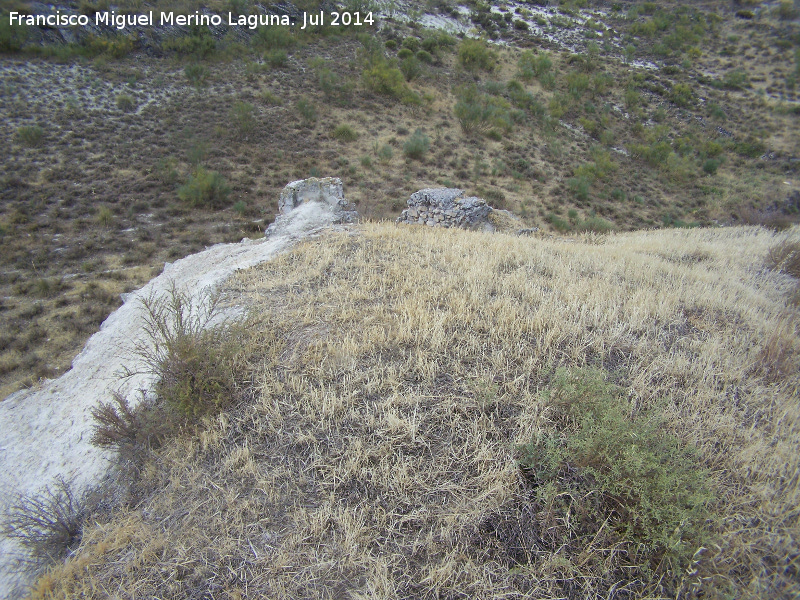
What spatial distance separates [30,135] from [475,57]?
89.4 ft

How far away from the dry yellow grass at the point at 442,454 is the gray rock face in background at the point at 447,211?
22.6ft

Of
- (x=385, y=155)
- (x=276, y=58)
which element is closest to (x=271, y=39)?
(x=276, y=58)

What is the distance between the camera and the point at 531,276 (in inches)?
215

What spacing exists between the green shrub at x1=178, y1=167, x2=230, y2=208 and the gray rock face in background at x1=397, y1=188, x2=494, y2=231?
25.4 feet

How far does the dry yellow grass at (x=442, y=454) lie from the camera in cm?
209

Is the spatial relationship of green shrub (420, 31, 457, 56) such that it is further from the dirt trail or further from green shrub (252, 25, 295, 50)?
the dirt trail

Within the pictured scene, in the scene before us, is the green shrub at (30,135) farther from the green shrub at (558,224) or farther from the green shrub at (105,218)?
the green shrub at (558,224)

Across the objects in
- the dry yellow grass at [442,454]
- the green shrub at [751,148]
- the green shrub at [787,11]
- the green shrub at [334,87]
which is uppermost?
the green shrub at [787,11]

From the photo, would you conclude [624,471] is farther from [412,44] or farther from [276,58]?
[412,44]

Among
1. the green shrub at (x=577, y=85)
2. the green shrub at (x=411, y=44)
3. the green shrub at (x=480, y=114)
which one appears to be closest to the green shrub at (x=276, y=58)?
the green shrub at (x=411, y=44)

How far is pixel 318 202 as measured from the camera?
1032 cm

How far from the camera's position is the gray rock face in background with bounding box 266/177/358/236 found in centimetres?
999

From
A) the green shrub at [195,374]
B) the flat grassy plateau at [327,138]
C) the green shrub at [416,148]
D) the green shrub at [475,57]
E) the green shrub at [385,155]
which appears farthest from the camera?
the green shrub at [475,57]

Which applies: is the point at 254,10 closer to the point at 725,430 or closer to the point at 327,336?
the point at 327,336
